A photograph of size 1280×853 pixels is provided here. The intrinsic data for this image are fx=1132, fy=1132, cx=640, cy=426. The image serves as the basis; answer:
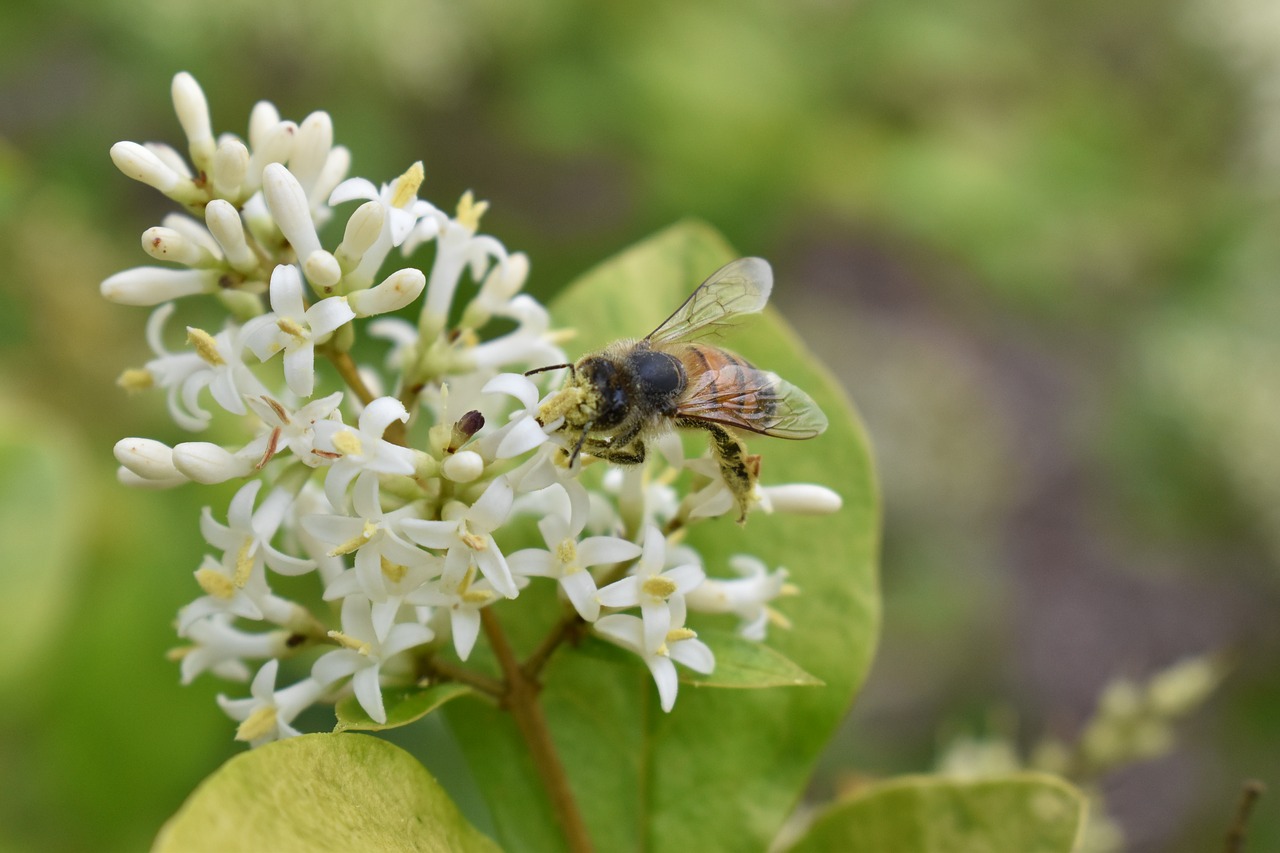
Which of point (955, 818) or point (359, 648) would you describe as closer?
point (359, 648)

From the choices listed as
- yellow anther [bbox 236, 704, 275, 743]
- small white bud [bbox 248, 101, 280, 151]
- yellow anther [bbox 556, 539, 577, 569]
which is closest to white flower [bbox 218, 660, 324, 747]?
yellow anther [bbox 236, 704, 275, 743]

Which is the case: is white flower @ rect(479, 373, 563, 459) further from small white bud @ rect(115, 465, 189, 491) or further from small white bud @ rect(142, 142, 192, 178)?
small white bud @ rect(142, 142, 192, 178)

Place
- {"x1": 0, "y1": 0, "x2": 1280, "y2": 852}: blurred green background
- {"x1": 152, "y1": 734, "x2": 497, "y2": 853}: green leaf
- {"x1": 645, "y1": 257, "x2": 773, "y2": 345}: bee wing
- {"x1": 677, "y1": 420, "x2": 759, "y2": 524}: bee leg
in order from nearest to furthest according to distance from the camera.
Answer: {"x1": 152, "y1": 734, "x2": 497, "y2": 853}: green leaf
{"x1": 677, "y1": 420, "x2": 759, "y2": 524}: bee leg
{"x1": 645, "y1": 257, "x2": 773, "y2": 345}: bee wing
{"x1": 0, "y1": 0, "x2": 1280, "y2": 852}: blurred green background

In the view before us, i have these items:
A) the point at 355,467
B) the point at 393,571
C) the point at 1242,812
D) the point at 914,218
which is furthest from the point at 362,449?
the point at 914,218

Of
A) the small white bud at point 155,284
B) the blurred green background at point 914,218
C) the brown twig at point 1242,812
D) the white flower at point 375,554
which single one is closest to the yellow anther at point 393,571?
the white flower at point 375,554

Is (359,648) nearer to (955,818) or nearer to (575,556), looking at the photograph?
(575,556)

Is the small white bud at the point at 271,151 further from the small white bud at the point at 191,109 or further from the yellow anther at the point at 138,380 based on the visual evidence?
the yellow anther at the point at 138,380
